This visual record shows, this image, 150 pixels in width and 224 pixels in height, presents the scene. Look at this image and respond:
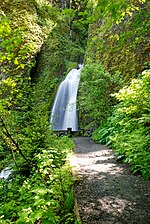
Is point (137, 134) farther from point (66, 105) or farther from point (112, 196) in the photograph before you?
point (66, 105)

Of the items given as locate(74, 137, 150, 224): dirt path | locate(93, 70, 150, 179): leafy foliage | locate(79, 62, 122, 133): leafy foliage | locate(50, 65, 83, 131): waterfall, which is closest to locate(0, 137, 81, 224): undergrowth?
locate(74, 137, 150, 224): dirt path

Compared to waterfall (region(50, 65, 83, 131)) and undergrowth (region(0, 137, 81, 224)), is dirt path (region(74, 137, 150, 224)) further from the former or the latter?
waterfall (region(50, 65, 83, 131))

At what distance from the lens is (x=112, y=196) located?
132 inches

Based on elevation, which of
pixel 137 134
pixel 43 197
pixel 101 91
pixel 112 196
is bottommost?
pixel 112 196

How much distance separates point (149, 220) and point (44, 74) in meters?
18.2

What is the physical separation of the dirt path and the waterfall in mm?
10617

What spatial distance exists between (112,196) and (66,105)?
13.1m

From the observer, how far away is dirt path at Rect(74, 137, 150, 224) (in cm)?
276

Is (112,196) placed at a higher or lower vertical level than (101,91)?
lower

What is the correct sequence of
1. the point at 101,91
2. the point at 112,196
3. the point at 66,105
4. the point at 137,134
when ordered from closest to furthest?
the point at 112,196, the point at 137,134, the point at 101,91, the point at 66,105

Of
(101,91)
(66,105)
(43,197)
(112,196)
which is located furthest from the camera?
(66,105)

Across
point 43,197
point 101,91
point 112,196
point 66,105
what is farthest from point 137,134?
point 66,105

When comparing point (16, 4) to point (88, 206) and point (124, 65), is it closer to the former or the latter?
point (124, 65)

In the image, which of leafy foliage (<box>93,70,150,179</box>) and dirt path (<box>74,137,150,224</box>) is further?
leafy foliage (<box>93,70,150,179</box>)
